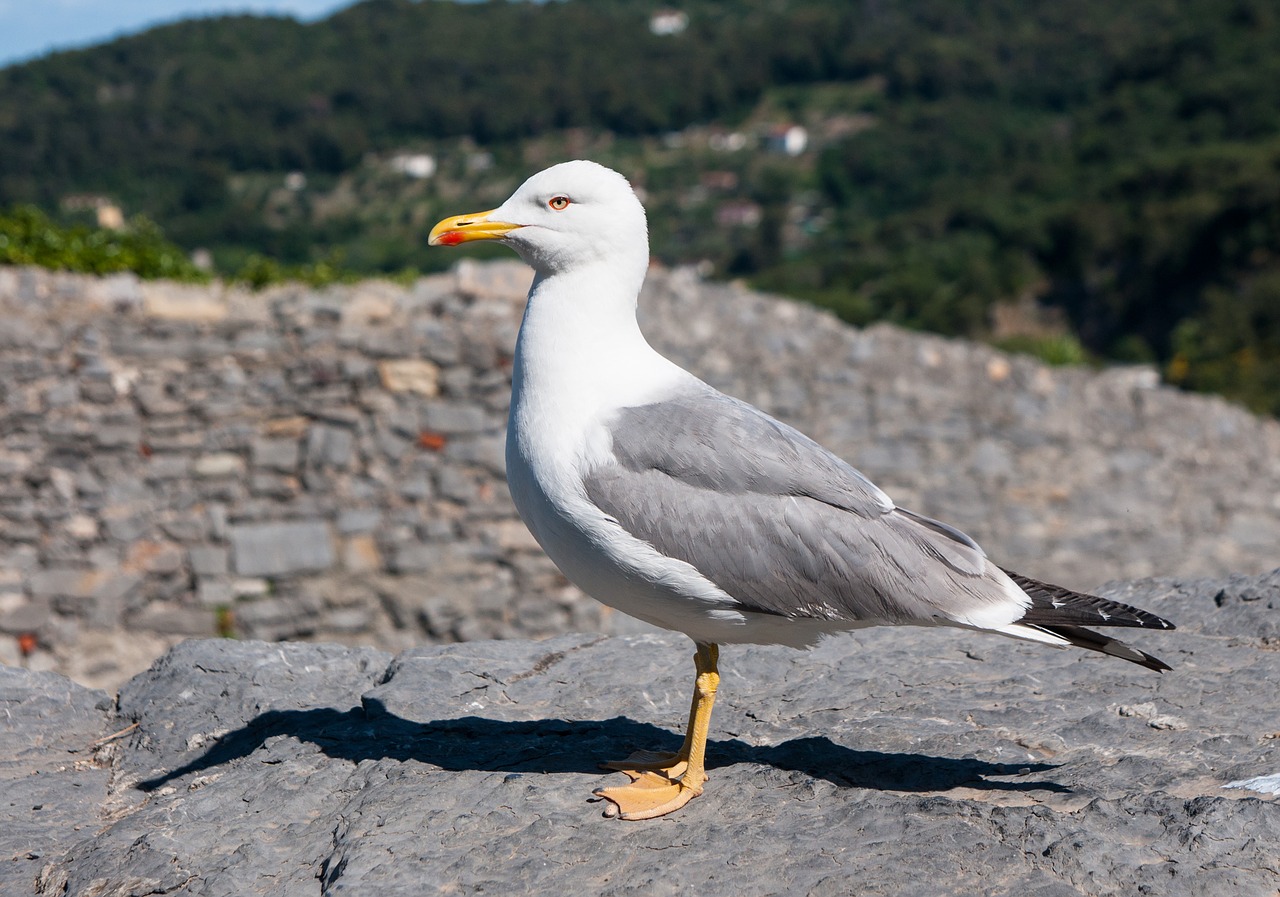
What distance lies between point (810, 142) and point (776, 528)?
50401 mm

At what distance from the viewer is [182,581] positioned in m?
8.62

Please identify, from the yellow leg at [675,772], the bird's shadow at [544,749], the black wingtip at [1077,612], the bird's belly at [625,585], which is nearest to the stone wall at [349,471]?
the bird's shadow at [544,749]

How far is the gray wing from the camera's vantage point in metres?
3.08

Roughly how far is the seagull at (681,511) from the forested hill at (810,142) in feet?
54.8

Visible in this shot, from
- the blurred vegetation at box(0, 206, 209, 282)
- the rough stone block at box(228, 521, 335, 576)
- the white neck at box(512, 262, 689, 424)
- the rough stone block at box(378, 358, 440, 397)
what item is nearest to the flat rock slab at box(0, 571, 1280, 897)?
the white neck at box(512, 262, 689, 424)

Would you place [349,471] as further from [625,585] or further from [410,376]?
[625,585]

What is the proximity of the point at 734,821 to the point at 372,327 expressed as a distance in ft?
23.2

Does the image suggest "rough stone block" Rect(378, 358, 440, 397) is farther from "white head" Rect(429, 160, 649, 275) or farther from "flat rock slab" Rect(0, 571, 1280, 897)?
"white head" Rect(429, 160, 649, 275)

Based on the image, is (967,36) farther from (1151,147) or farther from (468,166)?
(468,166)

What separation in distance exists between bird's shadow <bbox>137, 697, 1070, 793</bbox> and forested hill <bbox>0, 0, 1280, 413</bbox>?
16550 mm

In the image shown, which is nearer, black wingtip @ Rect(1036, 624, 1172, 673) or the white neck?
black wingtip @ Rect(1036, 624, 1172, 673)

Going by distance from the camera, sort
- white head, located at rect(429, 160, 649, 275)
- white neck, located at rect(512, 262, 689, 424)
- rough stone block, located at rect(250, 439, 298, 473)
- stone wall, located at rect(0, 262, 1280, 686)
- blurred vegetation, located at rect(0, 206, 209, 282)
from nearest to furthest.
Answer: white neck, located at rect(512, 262, 689, 424) < white head, located at rect(429, 160, 649, 275) < stone wall, located at rect(0, 262, 1280, 686) < rough stone block, located at rect(250, 439, 298, 473) < blurred vegetation, located at rect(0, 206, 209, 282)

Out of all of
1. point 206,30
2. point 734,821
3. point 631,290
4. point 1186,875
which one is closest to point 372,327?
point 631,290

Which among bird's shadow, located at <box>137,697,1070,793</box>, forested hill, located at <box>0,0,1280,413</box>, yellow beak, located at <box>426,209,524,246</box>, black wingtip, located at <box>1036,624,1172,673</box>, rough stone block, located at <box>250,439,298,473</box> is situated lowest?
bird's shadow, located at <box>137,697,1070,793</box>
